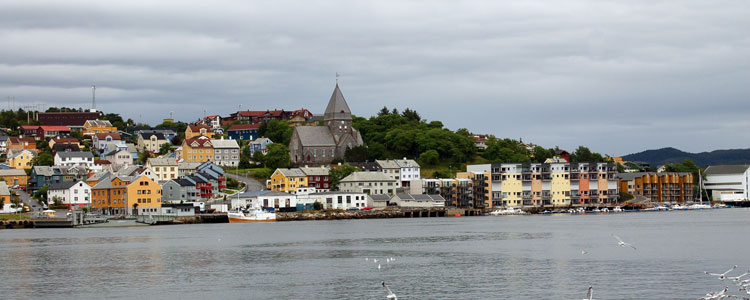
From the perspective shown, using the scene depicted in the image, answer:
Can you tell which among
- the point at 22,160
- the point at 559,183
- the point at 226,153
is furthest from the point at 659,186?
the point at 22,160

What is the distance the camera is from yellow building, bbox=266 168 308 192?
8950 cm

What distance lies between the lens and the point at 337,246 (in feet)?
157

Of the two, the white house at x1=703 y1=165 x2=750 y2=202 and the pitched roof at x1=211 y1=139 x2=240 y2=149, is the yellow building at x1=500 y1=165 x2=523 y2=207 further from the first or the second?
the pitched roof at x1=211 y1=139 x2=240 y2=149

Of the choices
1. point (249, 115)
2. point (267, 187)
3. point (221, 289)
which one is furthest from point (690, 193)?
point (221, 289)

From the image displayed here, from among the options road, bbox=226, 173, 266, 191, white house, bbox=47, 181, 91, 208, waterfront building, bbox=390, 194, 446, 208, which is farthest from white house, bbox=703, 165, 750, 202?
white house, bbox=47, 181, 91, 208

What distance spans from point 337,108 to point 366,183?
22.5 metres

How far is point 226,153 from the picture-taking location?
4205 inches

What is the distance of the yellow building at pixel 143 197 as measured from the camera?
77.8m

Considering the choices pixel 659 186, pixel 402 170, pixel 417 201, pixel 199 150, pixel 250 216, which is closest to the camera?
pixel 250 216

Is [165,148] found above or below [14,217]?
above

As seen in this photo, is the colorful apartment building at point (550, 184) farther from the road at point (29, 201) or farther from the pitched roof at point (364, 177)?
the road at point (29, 201)

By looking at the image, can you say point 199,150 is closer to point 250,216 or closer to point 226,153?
point 226,153

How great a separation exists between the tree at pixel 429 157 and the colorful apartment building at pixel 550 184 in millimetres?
8458

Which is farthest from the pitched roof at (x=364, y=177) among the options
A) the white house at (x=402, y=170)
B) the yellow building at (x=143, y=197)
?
the yellow building at (x=143, y=197)
